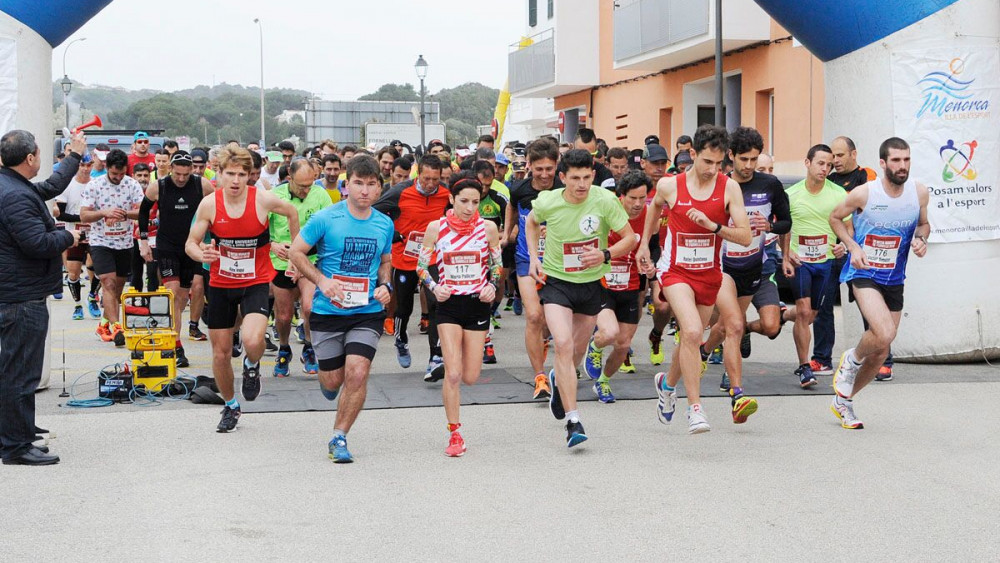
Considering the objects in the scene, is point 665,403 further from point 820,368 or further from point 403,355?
point 403,355

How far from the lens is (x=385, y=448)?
301 inches

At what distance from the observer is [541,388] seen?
30.3 feet

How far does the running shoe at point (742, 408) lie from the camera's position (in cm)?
773

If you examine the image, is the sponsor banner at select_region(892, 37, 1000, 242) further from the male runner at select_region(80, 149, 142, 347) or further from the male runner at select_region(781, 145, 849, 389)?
the male runner at select_region(80, 149, 142, 347)

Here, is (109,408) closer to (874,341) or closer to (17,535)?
(17,535)

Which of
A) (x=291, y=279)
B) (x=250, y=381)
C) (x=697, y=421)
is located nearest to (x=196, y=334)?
(x=291, y=279)

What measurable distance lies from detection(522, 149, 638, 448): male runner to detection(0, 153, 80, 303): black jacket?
3.17 metres

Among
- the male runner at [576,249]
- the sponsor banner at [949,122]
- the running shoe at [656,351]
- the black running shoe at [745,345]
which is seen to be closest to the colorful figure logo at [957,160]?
the sponsor banner at [949,122]

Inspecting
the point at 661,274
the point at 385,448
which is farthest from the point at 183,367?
the point at 661,274

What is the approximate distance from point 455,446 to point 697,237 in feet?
7.08

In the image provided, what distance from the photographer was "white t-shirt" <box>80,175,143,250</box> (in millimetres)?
12664

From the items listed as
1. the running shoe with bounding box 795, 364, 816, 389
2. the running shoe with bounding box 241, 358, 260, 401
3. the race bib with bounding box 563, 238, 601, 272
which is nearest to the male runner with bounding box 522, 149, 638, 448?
the race bib with bounding box 563, 238, 601, 272

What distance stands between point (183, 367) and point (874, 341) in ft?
21.4

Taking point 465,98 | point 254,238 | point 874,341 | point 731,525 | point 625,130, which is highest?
point 465,98
